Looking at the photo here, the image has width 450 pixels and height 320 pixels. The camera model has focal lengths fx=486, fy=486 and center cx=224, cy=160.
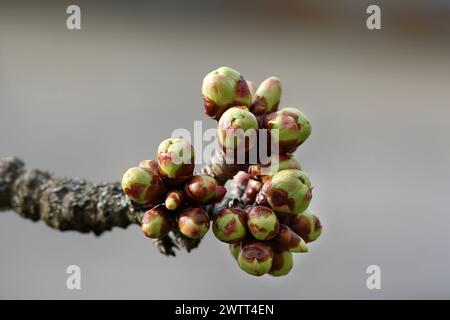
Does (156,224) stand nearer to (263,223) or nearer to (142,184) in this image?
(142,184)

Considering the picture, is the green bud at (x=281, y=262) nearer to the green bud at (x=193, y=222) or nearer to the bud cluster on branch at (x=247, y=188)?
the bud cluster on branch at (x=247, y=188)

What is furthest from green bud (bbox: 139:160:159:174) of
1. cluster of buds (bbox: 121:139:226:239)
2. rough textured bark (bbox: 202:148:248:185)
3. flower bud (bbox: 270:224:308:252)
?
flower bud (bbox: 270:224:308:252)

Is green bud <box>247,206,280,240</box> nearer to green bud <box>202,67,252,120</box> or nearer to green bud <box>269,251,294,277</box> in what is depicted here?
green bud <box>269,251,294,277</box>

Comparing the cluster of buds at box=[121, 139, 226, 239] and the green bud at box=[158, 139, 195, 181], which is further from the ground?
the green bud at box=[158, 139, 195, 181]

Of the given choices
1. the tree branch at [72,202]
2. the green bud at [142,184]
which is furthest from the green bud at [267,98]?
the green bud at [142,184]

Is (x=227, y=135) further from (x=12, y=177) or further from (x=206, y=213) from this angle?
(x=12, y=177)

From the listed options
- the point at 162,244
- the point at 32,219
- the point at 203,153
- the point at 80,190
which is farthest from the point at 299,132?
the point at 32,219

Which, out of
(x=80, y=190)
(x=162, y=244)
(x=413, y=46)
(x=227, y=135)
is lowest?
(x=162, y=244)

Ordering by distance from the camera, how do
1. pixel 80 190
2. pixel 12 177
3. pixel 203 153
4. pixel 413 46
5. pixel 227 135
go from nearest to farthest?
pixel 227 135 < pixel 203 153 < pixel 80 190 < pixel 12 177 < pixel 413 46
